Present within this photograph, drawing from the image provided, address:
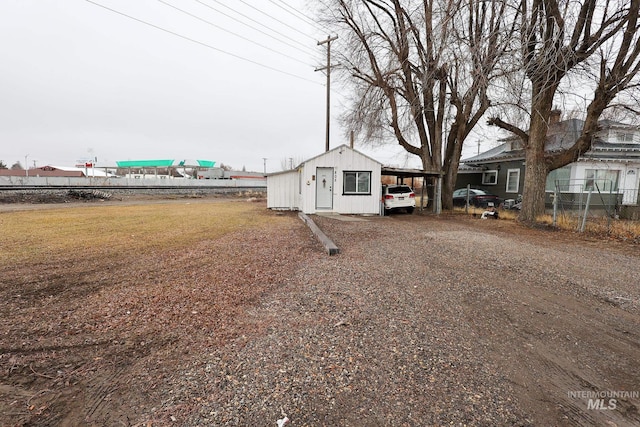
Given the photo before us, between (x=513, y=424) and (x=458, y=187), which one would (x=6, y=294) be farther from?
(x=458, y=187)

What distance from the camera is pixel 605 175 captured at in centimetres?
1605

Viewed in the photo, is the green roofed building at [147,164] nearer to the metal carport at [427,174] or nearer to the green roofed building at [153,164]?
the green roofed building at [153,164]

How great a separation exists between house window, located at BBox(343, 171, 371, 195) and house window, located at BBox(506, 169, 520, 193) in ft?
34.5

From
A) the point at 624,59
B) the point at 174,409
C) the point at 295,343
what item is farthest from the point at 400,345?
the point at 624,59

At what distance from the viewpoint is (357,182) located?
1425cm

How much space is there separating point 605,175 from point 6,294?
2342cm

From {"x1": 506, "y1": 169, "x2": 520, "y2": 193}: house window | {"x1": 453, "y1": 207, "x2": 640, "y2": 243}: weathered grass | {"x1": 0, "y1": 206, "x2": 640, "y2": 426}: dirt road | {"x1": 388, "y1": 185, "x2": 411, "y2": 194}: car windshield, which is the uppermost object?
{"x1": 506, "y1": 169, "x2": 520, "y2": 193}: house window

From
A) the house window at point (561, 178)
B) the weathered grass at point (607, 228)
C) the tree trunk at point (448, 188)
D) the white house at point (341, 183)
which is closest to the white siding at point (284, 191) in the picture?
the white house at point (341, 183)

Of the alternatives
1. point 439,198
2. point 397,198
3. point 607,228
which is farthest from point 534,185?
point 397,198

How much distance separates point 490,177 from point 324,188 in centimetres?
1378

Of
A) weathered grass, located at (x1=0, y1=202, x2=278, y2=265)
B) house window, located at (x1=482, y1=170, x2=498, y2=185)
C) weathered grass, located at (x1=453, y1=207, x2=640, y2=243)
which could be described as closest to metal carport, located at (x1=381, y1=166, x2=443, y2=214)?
weathered grass, located at (x1=453, y1=207, x2=640, y2=243)

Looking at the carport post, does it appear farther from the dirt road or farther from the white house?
the dirt road

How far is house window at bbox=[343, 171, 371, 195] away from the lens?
559 inches

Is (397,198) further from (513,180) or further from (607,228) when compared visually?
(513,180)
